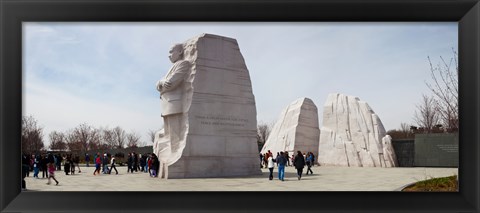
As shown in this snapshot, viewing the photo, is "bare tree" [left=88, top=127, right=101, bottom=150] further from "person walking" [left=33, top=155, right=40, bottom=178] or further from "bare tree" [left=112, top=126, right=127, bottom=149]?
"person walking" [left=33, top=155, right=40, bottom=178]

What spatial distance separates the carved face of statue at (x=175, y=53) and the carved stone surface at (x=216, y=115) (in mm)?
253

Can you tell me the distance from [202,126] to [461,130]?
11.6m

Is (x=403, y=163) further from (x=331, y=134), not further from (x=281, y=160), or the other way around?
(x=281, y=160)

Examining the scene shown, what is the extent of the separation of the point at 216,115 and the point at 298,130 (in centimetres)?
1510

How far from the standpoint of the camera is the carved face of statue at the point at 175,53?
18.4 metres

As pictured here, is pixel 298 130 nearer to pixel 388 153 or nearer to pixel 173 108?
pixel 388 153

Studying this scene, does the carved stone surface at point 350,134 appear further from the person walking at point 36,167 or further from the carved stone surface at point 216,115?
the person walking at point 36,167

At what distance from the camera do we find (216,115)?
17938 mm

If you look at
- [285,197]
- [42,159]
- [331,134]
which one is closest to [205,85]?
[42,159]

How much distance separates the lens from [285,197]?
7.11m

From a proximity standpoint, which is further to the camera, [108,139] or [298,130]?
[108,139]

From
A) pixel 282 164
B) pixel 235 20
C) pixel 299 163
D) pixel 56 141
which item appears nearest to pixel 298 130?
pixel 299 163

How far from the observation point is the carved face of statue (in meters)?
18.4

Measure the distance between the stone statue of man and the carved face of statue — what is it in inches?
19.2
